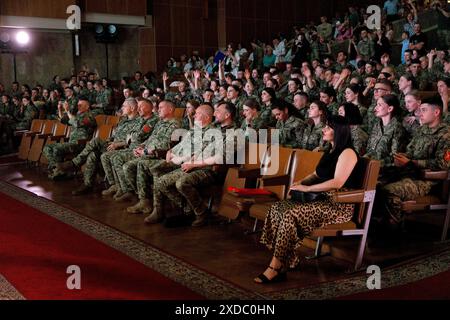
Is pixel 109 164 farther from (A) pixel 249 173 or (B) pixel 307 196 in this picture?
(B) pixel 307 196

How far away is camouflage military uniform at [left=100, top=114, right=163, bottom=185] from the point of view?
5360 millimetres

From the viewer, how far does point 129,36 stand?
1388cm

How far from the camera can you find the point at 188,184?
4.21 metres

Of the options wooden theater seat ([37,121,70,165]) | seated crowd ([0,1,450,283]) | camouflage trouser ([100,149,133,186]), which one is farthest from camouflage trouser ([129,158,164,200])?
wooden theater seat ([37,121,70,165])

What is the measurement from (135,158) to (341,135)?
8.46 feet

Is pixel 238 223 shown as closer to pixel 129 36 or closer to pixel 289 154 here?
pixel 289 154

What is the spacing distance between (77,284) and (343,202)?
4.98 ft

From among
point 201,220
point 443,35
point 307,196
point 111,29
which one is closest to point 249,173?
point 201,220

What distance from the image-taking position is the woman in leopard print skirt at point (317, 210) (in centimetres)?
298

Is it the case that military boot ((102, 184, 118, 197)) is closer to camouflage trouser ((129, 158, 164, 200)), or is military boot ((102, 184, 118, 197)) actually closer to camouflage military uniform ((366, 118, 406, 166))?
camouflage trouser ((129, 158, 164, 200))

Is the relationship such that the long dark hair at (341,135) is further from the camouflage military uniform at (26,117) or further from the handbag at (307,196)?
the camouflage military uniform at (26,117)
